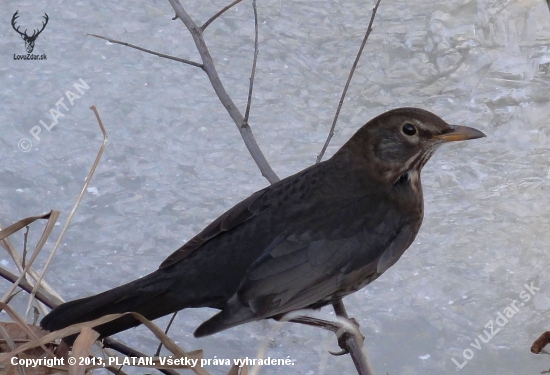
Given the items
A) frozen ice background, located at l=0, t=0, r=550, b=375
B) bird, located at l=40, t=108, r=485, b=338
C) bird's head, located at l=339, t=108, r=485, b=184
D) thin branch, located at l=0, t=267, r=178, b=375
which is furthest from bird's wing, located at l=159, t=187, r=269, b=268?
frozen ice background, located at l=0, t=0, r=550, b=375

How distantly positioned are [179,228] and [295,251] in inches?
47.0

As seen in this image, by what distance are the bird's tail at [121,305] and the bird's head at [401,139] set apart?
720 millimetres

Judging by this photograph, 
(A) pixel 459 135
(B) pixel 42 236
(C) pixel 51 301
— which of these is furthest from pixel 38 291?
(A) pixel 459 135

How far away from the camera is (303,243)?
2.31 meters

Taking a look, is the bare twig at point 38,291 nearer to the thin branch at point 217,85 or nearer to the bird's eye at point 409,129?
the thin branch at point 217,85

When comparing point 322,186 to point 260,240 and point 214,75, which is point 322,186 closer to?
point 260,240

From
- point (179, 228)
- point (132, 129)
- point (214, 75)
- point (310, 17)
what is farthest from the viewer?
point (310, 17)

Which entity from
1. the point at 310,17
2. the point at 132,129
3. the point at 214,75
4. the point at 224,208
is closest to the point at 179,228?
the point at 224,208

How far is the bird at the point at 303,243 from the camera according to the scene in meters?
2.18

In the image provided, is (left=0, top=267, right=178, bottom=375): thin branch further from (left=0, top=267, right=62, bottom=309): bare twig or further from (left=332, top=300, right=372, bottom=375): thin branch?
(left=332, top=300, right=372, bottom=375): thin branch

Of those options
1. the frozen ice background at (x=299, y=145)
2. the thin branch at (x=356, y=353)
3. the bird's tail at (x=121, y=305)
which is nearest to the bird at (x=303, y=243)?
the bird's tail at (x=121, y=305)

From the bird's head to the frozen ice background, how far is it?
2.55ft

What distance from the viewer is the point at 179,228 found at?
11.1 ft

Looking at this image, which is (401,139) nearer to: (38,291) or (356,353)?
(356,353)
